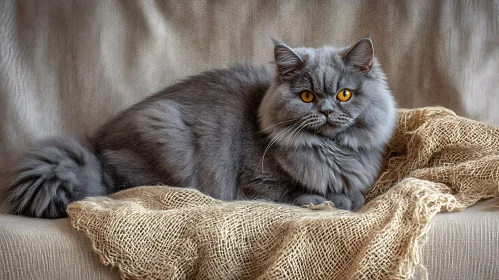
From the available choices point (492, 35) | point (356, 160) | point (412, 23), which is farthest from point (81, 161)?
point (492, 35)

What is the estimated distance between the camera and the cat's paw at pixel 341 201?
1.82 meters

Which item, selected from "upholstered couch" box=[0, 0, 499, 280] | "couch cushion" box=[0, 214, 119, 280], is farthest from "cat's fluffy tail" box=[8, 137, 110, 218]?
"upholstered couch" box=[0, 0, 499, 280]

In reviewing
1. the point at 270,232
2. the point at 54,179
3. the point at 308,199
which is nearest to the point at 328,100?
the point at 308,199

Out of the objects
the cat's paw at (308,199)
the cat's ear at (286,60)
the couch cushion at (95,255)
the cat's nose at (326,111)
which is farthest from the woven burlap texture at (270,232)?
the cat's ear at (286,60)

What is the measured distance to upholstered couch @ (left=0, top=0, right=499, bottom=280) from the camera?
2.22m

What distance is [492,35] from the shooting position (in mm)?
2250

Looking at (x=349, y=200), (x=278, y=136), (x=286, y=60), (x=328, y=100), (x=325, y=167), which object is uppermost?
(x=286, y=60)

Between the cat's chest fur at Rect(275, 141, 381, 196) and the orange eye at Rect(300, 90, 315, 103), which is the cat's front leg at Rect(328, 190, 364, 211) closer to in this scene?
the cat's chest fur at Rect(275, 141, 381, 196)

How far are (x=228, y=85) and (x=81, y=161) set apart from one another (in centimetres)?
59

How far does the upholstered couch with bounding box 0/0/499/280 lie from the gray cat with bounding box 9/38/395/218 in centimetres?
36

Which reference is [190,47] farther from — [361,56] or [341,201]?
[341,201]

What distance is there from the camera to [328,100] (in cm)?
178

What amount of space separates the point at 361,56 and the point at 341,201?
493 millimetres

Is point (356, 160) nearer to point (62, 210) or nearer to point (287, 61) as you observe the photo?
point (287, 61)
